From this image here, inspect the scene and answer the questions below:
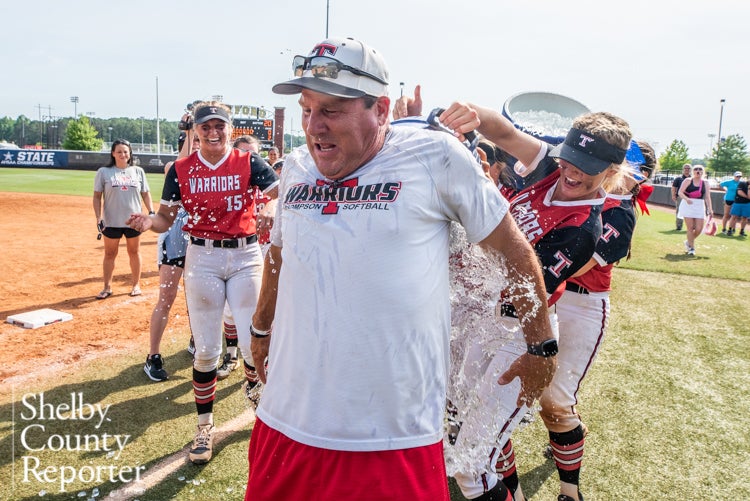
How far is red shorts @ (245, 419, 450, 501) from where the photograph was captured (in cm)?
183

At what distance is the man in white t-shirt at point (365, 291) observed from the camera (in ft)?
6.07

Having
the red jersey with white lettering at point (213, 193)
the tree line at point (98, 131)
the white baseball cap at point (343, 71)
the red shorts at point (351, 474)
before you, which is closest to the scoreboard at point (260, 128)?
the red jersey with white lettering at point (213, 193)

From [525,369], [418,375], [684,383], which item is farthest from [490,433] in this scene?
[684,383]

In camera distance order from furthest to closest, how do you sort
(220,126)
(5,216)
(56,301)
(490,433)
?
(5,216), (56,301), (220,126), (490,433)

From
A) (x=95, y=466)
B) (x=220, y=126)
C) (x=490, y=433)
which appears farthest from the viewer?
(x=220, y=126)

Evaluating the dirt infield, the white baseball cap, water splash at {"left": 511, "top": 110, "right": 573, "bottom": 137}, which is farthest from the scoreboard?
the white baseball cap

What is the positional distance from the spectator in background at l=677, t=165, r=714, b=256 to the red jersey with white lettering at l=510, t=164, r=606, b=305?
38.9 ft

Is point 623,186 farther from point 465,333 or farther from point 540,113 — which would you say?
point 465,333

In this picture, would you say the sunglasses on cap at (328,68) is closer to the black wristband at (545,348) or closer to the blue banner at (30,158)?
the black wristband at (545,348)

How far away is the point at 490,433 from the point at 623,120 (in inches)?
71.3

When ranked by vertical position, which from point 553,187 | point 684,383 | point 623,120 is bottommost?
point 684,383

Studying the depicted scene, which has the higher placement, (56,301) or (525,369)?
(525,369)

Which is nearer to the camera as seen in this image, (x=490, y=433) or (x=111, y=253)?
(x=490, y=433)

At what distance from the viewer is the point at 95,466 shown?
3.69 m
